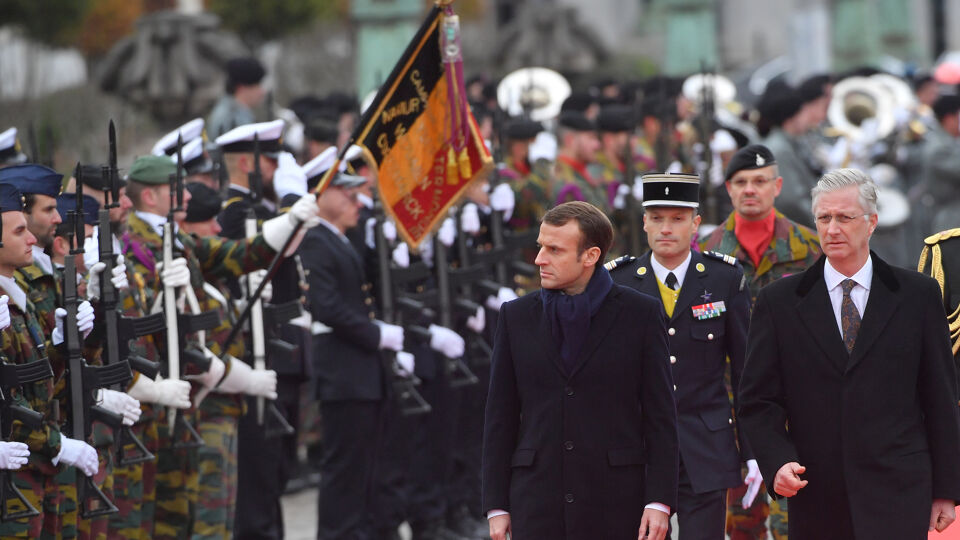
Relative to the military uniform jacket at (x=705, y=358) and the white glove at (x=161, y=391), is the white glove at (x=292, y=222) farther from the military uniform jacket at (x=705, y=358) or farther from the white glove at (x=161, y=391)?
the military uniform jacket at (x=705, y=358)

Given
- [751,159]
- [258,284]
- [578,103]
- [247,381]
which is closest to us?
[751,159]

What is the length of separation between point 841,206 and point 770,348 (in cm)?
54

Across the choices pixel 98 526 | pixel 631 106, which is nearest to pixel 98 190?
pixel 98 526

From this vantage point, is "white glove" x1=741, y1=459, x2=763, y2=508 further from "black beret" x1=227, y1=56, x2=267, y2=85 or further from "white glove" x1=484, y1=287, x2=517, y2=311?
"black beret" x1=227, y1=56, x2=267, y2=85

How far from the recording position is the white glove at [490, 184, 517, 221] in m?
12.0

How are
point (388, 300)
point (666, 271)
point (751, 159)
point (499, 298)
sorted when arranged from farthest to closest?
point (499, 298) → point (388, 300) → point (751, 159) → point (666, 271)

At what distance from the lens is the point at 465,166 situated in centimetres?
940

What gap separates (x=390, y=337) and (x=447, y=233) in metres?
1.69

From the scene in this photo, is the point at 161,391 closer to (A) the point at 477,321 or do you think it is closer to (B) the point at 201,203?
(B) the point at 201,203

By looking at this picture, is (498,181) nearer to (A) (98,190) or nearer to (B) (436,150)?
(B) (436,150)

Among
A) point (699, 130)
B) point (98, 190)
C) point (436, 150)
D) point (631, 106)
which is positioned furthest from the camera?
point (699, 130)

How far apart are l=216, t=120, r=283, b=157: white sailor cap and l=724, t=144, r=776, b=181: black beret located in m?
2.55

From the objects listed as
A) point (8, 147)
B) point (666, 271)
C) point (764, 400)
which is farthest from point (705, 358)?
point (8, 147)

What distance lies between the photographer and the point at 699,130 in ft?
55.0
